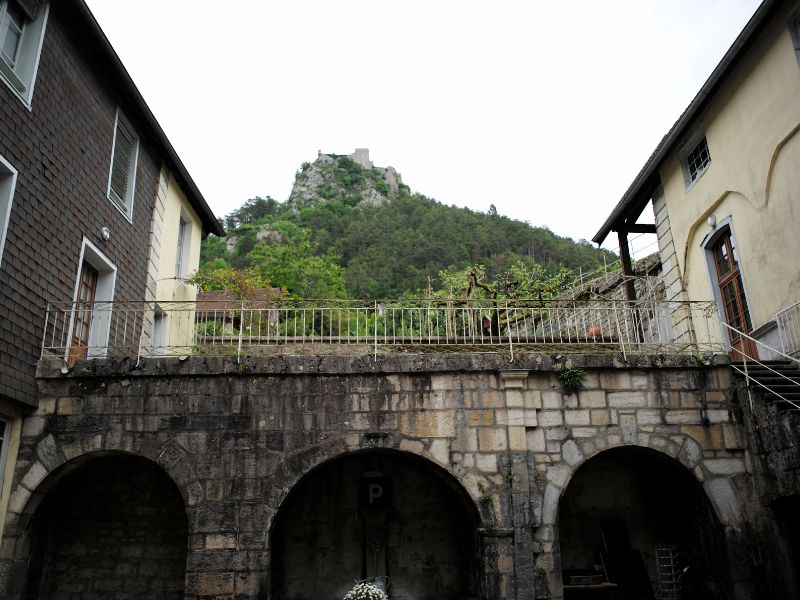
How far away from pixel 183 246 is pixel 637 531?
10499mm

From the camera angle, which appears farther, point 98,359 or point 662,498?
point 662,498

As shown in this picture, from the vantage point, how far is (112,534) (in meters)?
9.60

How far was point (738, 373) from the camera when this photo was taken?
8898 millimetres

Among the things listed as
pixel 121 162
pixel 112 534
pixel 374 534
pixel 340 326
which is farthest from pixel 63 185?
pixel 374 534

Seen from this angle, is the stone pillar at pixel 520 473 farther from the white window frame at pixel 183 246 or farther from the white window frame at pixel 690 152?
the white window frame at pixel 183 246

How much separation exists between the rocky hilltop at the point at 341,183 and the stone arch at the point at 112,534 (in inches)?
2409

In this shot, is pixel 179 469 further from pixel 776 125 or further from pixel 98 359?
pixel 776 125

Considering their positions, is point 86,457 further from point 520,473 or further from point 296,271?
point 296,271

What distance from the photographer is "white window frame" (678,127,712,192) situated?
449 inches

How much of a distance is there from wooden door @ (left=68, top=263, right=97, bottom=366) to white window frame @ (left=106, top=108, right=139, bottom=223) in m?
1.22

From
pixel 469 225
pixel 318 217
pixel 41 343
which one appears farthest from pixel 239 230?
pixel 41 343

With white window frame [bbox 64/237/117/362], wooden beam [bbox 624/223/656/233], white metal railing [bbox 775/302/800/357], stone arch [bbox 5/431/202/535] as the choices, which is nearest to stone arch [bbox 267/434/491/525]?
stone arch [bbox 5/431/202/535]

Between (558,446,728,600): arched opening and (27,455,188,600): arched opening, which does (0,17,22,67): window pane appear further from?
(558,446,728,600): arched opening

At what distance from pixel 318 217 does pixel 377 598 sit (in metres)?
50.5
